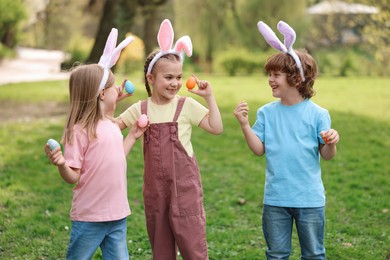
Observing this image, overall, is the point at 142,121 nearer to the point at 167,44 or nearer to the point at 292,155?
the point at 167,44

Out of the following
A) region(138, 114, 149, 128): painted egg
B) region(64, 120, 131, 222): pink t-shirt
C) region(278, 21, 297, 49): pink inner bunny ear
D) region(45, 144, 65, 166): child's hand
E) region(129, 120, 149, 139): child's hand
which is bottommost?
region(64, 120, 131, 222): pink t-shirt

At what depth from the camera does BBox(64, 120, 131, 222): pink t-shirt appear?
2980 millimetres

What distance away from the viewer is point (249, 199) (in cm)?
586

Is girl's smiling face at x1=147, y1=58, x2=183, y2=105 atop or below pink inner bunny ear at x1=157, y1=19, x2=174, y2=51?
below

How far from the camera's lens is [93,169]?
9.82 feet

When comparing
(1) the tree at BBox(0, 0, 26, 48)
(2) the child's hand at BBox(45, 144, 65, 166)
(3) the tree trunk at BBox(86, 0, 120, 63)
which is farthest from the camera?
(1) the tree at BBox(0, 0, 26, 48)

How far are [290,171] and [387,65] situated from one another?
19717 mm

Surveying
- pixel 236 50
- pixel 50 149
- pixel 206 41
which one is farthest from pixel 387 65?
pixel 50 149

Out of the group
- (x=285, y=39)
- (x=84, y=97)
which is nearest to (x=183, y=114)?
(x=84, y=97)

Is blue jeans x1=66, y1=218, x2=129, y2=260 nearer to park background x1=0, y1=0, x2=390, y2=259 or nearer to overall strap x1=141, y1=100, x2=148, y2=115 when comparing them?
overall strap x1=141, y1=100, x2=148, y2=115

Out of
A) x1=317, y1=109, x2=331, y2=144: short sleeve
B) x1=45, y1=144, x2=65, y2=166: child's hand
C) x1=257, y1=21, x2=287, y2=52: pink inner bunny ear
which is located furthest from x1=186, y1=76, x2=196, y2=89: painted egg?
x1=45, y1=144, x2=65, y2=166: child's hand

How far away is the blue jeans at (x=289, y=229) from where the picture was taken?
3.16 meters

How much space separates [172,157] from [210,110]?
1.08 feet

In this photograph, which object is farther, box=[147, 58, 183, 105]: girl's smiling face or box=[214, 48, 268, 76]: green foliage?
box=[214, 48, 268, 76]: green foliage
